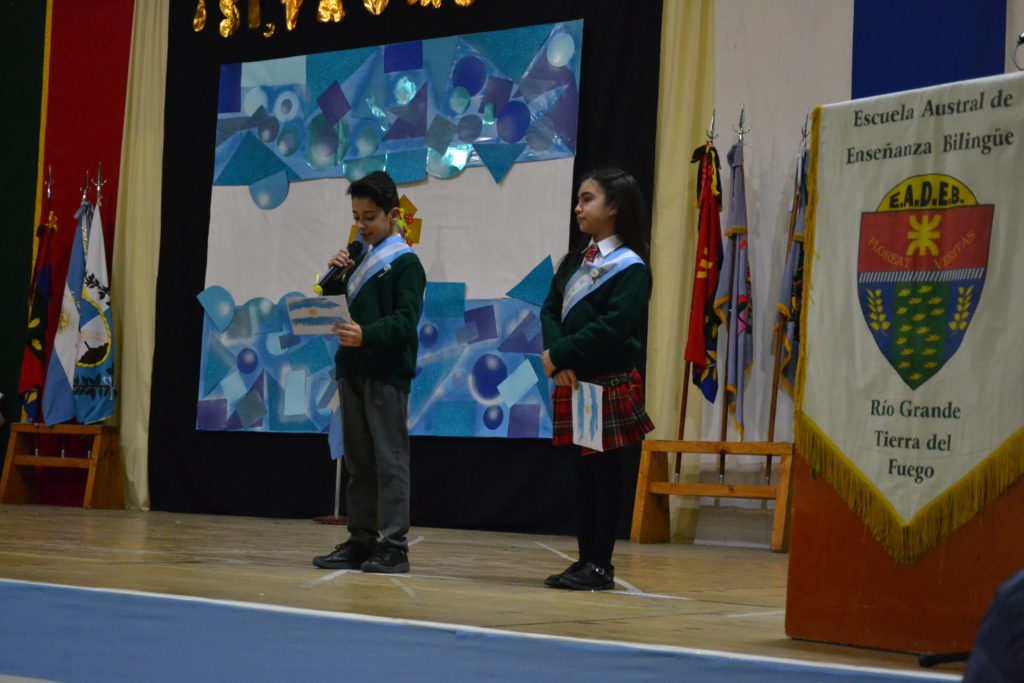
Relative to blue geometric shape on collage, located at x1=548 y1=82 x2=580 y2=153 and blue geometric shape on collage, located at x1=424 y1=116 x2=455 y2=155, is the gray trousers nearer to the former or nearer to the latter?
blue geometric shape on collage, located at x1=548 y1=82 x2=580 y2=153

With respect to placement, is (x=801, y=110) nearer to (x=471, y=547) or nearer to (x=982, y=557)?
(x=471, y=547)

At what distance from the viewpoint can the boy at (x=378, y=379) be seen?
10.1 ft

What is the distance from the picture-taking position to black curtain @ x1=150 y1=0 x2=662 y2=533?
18.5 feet

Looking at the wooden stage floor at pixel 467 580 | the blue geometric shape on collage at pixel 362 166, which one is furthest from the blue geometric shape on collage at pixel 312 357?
the wooden stage floor at pixel 467 580

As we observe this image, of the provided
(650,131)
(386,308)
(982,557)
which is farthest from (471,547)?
(982,557)

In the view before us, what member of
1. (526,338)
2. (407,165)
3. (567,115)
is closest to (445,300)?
(526,338)

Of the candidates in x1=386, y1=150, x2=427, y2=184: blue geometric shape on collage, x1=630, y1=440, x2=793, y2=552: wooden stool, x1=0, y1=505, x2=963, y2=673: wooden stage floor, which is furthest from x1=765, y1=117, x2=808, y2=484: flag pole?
x1=386, y1=150, x2=427, y2=184: blue geometric shape on collage

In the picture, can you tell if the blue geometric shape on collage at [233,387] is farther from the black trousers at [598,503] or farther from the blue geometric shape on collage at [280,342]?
the black trousers at [598,503]

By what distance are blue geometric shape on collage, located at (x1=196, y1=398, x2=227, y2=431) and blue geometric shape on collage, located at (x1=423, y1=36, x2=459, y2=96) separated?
213 centimetres

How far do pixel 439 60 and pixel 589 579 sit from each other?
12.8 ft

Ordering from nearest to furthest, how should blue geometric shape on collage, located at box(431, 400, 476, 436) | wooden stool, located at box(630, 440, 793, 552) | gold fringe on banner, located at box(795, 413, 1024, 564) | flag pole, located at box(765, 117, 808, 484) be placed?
gold fringe on banner, located at box(795, 413, 1024, 564) → wooden stool, located at box(630, 440, 793, 552) → flag pole, located at box(765, 117, 808, 484) → blue geometric shape on collage, located at box(431, 400, 476, 436)

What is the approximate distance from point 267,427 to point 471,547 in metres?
2.35

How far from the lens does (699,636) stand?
6.46ft

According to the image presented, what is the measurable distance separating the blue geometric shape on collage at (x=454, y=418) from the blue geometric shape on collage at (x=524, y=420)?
22 cm
